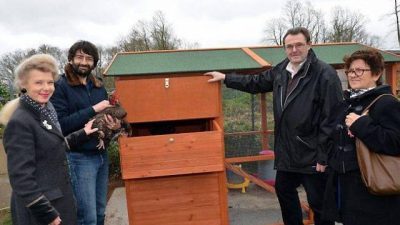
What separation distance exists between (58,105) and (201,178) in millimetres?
1308

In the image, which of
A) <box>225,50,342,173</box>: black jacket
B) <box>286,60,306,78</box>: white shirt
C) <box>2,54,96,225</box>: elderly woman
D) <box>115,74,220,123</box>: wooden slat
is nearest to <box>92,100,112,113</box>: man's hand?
<box>115,74,220,123</box>: wooden slat

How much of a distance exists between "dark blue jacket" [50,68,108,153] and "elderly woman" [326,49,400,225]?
177 cm

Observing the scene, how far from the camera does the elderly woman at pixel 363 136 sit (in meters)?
2.18

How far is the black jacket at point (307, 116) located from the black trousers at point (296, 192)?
14 centimetres

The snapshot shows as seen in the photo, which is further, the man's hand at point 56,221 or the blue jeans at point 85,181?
the blue jeans at point 85,181

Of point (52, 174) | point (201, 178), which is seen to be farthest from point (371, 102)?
point (52, 174)

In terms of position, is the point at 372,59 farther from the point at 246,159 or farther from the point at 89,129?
the point at 246,159

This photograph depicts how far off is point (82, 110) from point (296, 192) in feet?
6.29

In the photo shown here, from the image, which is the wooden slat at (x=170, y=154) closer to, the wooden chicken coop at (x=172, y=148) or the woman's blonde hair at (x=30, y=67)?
the wooden chicken coop at (x=172, y=148)

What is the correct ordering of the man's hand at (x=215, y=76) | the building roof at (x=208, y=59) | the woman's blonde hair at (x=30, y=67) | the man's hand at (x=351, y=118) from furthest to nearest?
the building roof at (x=208, y=59)
the man's hand at (x=215, y=76)
the man's hand at (x=351, y=118)
the woman's blonde hair at (x=30, y=67)

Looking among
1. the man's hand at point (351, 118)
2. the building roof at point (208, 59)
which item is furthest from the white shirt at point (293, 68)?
the man's hand at point (351, 118)

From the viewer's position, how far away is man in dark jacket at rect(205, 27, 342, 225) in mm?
2756

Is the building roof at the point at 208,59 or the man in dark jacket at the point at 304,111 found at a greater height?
the building roof at the point at 208,59

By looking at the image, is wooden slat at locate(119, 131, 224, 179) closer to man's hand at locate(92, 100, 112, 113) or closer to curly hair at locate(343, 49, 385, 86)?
man's hand at locate(92, 100, 112, 113)
